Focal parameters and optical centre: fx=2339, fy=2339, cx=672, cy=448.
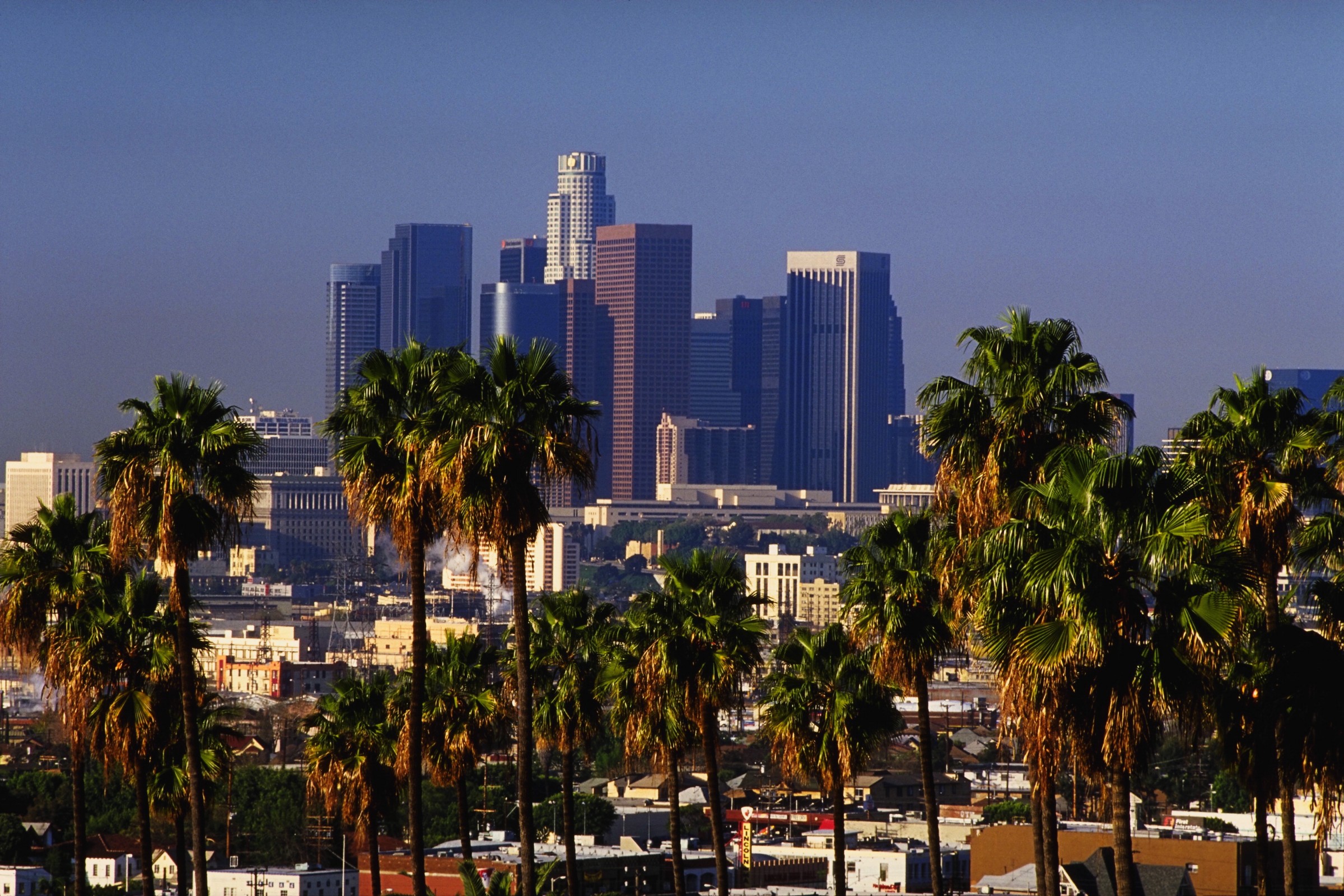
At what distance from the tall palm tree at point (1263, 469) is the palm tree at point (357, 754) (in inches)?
574

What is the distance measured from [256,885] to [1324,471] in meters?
52.3

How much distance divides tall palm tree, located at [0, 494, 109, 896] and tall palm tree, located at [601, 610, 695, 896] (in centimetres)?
805

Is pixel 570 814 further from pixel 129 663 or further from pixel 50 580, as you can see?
pixel 50 580


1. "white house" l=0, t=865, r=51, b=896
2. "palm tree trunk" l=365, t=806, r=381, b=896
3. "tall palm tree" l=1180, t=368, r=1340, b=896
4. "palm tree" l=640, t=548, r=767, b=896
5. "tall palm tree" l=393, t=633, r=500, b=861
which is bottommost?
"white house" l=0, t=865, r=51, b=896

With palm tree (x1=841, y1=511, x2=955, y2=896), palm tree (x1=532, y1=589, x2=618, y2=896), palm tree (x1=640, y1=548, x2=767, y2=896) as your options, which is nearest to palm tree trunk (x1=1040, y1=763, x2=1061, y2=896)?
palm tree (x1=841, y1=511, x2=955, y2=896)

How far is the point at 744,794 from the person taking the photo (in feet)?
430

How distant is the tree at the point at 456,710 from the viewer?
37.6m

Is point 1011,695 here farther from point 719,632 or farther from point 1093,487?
point 719,632

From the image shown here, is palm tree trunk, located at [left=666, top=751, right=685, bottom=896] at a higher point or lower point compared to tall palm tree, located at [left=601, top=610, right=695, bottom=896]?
lower

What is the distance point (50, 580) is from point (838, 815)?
43.7 feet

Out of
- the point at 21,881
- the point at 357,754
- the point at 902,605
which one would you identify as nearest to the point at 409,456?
the point at 902,605

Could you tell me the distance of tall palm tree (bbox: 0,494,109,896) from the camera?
33062 millimetres

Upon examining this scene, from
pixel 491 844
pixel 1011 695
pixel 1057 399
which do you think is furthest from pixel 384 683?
pixel 491 844

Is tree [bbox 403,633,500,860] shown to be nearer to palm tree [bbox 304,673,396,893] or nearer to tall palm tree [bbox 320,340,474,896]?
palm tree [bbox 304,673,396,893]
